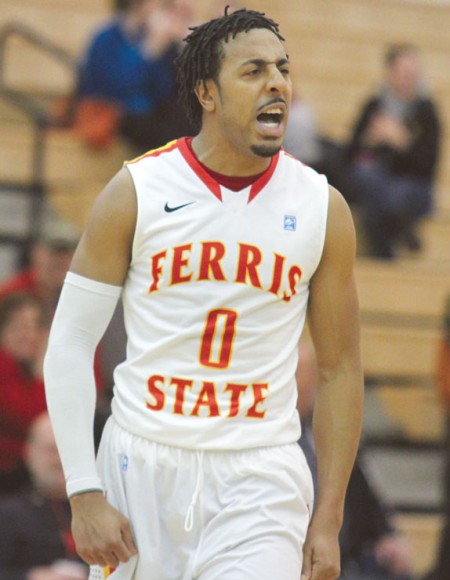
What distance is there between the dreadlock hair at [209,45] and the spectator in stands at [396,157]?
19.6 ft

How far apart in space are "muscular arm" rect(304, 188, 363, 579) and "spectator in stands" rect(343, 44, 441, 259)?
6.02 metres

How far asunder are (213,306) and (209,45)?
685 mm

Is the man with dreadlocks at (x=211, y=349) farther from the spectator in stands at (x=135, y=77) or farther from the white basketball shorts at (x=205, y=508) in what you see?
the spectator in stands at (x=135, y=77)

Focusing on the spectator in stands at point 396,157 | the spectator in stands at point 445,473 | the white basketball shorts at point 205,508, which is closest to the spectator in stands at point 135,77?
the spectator in stands at point 396,157

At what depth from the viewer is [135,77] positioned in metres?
9.00

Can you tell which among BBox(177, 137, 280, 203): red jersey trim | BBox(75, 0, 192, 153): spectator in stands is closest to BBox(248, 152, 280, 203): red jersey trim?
BBox(177, 137, 280, 203): red jersey trim

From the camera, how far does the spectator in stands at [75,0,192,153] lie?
8.84m

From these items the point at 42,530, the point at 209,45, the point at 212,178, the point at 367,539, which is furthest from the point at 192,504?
the point at 367,539

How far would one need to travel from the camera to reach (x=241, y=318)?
12.0 feet

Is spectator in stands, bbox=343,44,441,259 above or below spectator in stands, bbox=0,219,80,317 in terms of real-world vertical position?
above

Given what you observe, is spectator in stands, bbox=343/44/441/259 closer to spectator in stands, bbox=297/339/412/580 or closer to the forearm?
spectator in stands, bbox=297/339/412/580

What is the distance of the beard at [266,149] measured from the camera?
364cm

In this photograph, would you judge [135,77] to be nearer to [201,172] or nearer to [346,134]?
[346,134]

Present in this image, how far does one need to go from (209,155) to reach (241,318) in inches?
17.9
